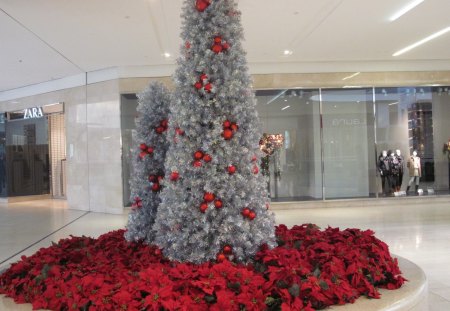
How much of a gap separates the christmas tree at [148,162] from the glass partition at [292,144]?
877 cm

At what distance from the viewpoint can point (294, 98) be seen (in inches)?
500

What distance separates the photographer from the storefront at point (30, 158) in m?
17.4

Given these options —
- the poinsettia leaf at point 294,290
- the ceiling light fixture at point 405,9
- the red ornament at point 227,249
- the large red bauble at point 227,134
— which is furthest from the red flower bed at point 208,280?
the ceiling light fixture at point 405,9

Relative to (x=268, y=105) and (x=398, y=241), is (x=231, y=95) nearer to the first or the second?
(x=398, y=241)

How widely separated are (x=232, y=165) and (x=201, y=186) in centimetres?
28

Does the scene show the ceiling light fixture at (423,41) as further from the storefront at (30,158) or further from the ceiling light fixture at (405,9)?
the storefront at (30,158)

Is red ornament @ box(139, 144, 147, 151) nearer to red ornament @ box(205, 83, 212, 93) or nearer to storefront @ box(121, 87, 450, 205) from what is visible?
red ornament @ box(205, 83, 212, 93)

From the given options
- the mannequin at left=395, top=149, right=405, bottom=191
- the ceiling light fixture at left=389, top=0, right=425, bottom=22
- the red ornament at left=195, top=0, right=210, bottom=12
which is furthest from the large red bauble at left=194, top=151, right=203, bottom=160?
the mannequin at left=395, top=149, right=405, bottom=191

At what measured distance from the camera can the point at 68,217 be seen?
448 inches

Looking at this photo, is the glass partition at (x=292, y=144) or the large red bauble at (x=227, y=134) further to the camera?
the glass partition at (x=292, y=144)

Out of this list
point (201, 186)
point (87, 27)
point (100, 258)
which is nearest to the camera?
point (201, 186)

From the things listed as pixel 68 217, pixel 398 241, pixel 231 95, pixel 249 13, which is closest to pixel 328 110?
pixel 249 13

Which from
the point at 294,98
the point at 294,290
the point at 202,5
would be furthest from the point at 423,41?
the point at 294,290

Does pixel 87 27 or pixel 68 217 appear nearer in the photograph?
pixel 87 27
